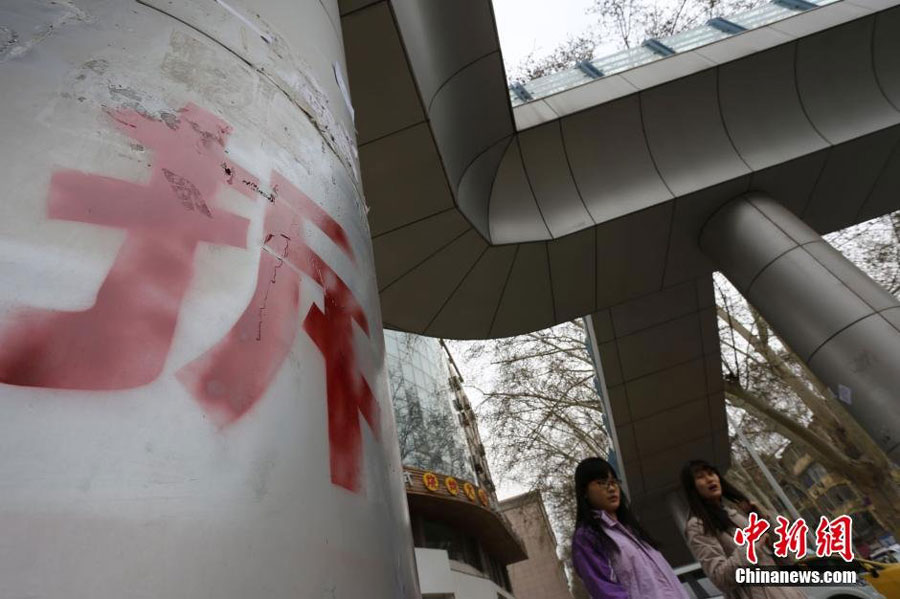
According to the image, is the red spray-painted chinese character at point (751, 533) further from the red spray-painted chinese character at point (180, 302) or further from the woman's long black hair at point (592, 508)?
the red spray-painted chinese character at point (180, 302)

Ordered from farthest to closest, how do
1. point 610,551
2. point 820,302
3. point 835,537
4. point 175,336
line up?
point 820,302, point 835,537, point 610,551, point 175,336

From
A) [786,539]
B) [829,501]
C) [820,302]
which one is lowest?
[786,539]

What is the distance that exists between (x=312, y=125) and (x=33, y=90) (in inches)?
23.4

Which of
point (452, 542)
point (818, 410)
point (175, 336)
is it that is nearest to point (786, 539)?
point (175, 336)

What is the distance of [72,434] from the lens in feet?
1.91

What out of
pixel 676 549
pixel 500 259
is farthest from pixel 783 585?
pixel 676 549

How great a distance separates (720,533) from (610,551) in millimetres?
960

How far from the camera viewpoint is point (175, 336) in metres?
0.72

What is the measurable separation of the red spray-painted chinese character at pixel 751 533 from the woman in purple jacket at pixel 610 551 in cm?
56

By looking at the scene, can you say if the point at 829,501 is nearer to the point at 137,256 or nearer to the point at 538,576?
the point at 538,576

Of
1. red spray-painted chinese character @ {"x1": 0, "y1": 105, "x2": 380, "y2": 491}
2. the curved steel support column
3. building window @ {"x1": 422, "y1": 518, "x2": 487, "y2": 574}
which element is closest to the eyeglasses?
red spray-painted chinese character @ {"x1": 0, "y1": 105, "x2": 380, "y2": 491}

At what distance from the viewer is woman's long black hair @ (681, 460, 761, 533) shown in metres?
3.03

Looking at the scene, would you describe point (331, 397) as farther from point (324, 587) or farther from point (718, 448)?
point (718, 448)

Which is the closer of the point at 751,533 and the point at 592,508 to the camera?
the point at 592,508
